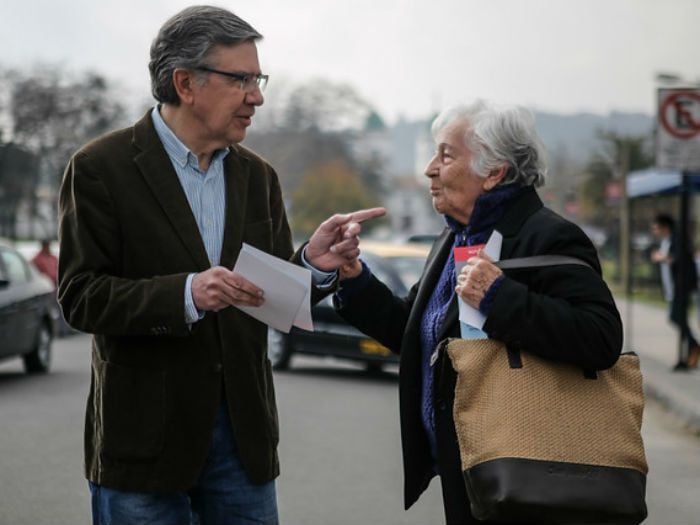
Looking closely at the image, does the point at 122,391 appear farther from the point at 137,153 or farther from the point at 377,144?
the point at 377,144

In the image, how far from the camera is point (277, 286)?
313cm

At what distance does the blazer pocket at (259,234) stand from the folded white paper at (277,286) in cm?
22

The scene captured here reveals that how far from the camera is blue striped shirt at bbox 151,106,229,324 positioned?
3.25m

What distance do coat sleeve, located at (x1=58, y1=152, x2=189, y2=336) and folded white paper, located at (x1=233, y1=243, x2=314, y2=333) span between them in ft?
0.54

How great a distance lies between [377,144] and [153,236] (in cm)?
17155

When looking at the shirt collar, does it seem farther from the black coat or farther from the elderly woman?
the black coat

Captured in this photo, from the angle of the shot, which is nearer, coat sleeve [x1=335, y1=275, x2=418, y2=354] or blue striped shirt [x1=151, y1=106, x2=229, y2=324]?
blue striped shirt [x1=151, y1=106, x2=229, y2=324]

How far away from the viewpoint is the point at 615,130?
167ft

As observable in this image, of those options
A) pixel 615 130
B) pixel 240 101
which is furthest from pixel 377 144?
pixel 240 101

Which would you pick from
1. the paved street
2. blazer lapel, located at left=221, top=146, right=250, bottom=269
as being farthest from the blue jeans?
the paved street

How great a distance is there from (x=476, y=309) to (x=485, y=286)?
0.07 meters

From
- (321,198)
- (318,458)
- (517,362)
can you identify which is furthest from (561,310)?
(321,198)

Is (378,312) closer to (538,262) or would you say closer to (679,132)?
(538,262)

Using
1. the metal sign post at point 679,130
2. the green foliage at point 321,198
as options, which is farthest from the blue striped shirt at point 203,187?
the green foliage at point 321,198
